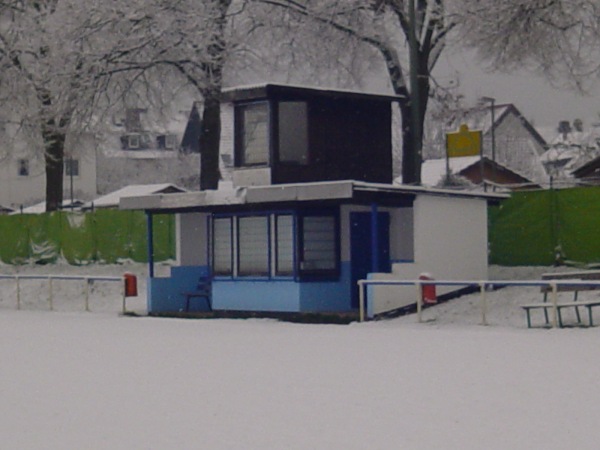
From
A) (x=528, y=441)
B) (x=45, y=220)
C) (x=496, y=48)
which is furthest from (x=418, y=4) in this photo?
(x=528, y=441)

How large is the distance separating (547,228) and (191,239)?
886cm

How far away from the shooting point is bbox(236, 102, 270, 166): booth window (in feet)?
96.0

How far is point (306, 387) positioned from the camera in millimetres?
15227

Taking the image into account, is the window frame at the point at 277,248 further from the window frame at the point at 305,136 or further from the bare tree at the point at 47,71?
the bare tree at the point at 47,71

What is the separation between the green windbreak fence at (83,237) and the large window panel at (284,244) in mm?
11567

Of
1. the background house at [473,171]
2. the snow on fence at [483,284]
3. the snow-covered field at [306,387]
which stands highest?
the background house at [473,171]

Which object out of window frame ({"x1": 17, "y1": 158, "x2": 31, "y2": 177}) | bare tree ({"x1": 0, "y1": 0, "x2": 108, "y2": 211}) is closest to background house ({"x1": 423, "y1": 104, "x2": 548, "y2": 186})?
window frame ({"x1": 17, "y1": 158, "x2": 31, "y2": 177})

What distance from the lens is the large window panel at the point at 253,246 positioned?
29.4 metres

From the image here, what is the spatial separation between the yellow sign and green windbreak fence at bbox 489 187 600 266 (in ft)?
5.89

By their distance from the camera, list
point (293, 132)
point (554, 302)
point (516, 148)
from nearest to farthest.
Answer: point (554, 302) → point (293, 132) → point (516, 148)

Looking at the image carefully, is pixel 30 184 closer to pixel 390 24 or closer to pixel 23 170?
pixel 23 170

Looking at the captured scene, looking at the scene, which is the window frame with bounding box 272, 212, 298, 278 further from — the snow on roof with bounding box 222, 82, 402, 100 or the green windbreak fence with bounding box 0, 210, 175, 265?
the green windbreak fence with bounding box 0, 210, 175, 265

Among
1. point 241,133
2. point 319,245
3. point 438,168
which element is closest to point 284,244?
point 319,245

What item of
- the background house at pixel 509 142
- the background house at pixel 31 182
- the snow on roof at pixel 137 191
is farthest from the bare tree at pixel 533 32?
the background house at pixel 509 142
